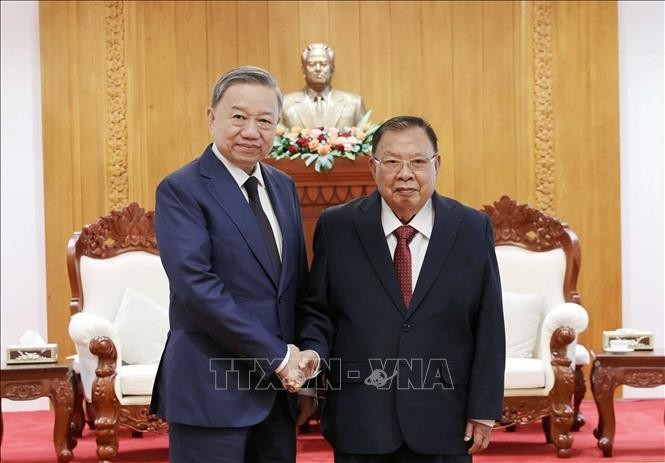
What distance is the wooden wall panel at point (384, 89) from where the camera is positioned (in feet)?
20.9

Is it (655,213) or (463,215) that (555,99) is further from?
(463,215)

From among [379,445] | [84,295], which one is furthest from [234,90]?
[84,295]

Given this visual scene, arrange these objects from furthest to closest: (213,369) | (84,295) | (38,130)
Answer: (38,130)
(84,295)
(213,369)

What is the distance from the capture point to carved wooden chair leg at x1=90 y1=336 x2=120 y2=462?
4543 millimetres

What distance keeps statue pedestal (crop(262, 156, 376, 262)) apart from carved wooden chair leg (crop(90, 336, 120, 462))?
3.93ft

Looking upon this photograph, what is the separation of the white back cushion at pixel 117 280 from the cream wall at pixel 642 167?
9.98ft

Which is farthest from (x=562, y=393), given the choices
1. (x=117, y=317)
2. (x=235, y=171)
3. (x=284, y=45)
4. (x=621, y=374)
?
(x=284, y=45)

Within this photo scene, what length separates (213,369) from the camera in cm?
243

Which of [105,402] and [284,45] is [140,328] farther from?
[284,45]

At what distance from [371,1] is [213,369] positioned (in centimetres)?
454

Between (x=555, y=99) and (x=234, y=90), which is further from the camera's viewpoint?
(x=555, y=99)

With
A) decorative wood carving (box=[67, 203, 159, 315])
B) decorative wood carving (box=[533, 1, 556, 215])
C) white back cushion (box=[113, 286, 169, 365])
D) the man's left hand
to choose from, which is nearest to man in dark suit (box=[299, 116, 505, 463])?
the man's left hand

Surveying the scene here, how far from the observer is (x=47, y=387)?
15.4ft

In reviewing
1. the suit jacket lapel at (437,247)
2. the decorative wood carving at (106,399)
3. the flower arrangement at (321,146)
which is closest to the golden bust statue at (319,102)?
the flower arrangement at (321,146)
